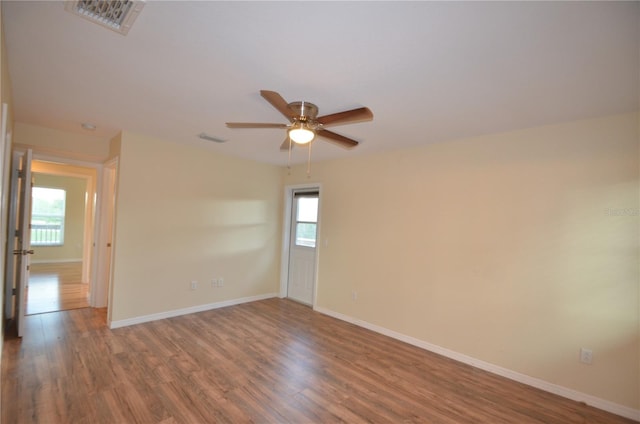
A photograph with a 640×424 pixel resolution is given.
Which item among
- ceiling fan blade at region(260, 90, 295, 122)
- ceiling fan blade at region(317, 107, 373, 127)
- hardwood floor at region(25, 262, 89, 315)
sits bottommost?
hardwood floor at region(25, 262, 89, 315)

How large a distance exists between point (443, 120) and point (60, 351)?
4379 millimetres

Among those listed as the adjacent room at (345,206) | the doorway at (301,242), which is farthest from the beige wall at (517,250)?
the doorway at (301,242)

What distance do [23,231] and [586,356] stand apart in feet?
19.1

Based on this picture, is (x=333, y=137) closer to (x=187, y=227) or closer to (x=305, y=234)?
(x=187, y=227)

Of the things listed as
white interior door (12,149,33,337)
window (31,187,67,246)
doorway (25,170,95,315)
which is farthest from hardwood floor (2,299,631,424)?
window (31,187,67,246)

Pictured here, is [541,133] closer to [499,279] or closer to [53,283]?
[499,279]

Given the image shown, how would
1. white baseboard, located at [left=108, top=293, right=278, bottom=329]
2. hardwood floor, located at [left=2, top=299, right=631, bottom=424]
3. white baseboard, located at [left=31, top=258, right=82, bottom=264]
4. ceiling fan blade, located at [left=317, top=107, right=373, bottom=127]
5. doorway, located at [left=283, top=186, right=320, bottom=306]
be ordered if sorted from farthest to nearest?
white baseboard, located at [left=31, top=258, right=82, bottom=264]
doorway, located at [left=283, top=186, right=320, bottom=306]
white baseboard, located at [left=108, top=293, right=278, bottom=329]
hardwood floor, located at [left=2, top=299, right=631, bottom=424]
ceiling fan blade, located at [left=317, top=107, right=373, bottom=127]

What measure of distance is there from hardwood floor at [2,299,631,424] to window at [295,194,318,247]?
1821 mm

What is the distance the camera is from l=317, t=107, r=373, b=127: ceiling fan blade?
6.47 ft

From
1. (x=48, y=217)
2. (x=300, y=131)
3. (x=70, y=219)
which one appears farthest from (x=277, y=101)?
(x=48, y=217)

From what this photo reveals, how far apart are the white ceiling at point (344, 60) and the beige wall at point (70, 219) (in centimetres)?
623

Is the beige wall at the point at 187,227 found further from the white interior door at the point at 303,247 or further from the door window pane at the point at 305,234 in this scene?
the door window pane at the point at 305,234

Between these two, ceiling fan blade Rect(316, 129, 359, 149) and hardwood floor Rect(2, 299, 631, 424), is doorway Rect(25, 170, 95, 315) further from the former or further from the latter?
ceiling fan blade Rect(316, 129, 359, 149)

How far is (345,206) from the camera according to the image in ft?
14.4
